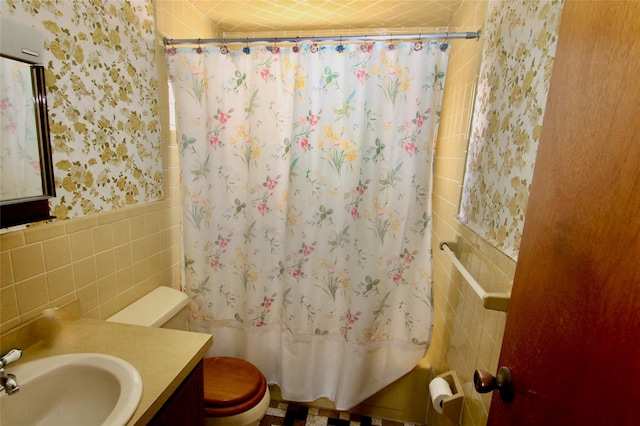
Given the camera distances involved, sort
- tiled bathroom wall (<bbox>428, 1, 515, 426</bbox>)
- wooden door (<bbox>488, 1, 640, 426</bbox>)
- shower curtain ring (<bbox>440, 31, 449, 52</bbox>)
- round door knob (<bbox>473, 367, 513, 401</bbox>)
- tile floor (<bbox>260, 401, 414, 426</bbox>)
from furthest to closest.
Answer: tile floor (<bbox>260, 401, 414, 426</bbox>), shower curtain ring (<bbox>440, 31, 449, 52</bbox>), tiled bathroom wall (<bbox>428, 1, 515, 426</bbox>), round door knob (<bbox>473, 367, 513, 401</bbox>), wooden door (<bbox>488, 1, 640, 426</bbox>)

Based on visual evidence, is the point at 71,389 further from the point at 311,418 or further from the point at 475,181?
the point at 475,181

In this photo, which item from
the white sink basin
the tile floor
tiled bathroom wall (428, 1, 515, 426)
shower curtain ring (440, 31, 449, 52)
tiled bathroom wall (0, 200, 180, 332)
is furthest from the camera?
the tile floor

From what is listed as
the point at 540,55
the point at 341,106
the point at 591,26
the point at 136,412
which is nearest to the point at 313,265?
the point at 341,106

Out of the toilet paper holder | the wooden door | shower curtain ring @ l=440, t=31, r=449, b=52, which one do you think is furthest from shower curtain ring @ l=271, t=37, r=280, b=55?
the toilet paper holder

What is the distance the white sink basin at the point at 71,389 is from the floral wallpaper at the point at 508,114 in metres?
1.11

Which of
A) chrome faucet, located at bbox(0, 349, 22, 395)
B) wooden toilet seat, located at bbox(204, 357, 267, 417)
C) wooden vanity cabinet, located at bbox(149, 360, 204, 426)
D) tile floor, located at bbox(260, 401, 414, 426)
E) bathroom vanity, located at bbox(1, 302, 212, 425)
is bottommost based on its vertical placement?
tile floor, located at bbox(260, 401, 414, 426)

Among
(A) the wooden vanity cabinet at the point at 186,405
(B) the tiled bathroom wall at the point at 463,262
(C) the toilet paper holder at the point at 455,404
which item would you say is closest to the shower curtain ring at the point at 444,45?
(B) the tiled bathroom wall at the point at 463,262

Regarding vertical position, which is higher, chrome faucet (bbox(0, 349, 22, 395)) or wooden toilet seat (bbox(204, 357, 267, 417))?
chrome faucet (bbox(0, 349, 22, 395))

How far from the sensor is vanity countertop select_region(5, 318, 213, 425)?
2.55 feet

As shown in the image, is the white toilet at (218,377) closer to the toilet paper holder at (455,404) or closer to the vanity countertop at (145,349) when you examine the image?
the vanity countertop at (145,349)

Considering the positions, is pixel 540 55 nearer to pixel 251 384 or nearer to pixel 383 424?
pixel 251 384

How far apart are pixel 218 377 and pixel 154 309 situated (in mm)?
439

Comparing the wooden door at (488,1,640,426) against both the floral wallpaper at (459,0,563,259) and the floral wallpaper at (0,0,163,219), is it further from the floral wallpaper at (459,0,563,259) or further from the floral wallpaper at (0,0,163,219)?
the floral wallpaper at (0,0,163,219)

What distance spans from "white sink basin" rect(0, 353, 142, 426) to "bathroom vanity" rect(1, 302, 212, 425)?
5 centimetres
